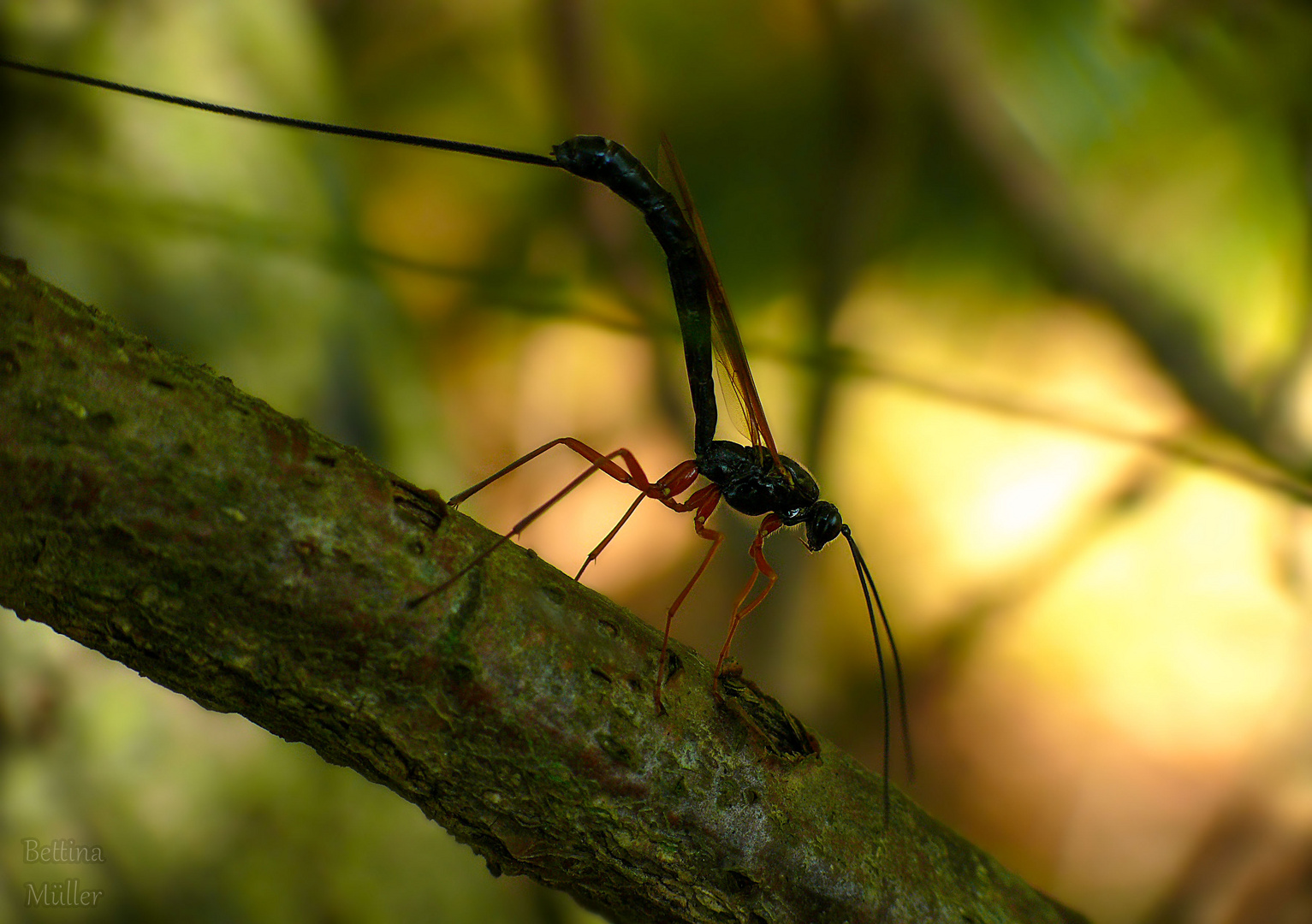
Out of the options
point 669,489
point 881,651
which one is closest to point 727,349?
point 669,489

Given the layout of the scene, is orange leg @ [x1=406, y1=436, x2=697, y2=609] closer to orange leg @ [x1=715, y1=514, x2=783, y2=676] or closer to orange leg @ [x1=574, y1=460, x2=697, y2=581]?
orange leg @ [x1=574, y1=460, x2=697, y2=581]

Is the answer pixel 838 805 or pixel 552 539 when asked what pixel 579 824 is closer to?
pixel 838 805

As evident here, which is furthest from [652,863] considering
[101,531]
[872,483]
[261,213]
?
[261,213]

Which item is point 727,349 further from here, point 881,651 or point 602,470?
point 881,651

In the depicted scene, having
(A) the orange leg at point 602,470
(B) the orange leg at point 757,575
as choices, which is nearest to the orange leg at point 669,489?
(A) the orange leg at point 602,470

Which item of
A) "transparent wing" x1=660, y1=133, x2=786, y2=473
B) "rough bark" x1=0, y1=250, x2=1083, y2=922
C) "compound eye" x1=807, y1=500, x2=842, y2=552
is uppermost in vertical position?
"transparent wing" x1=660, y1=133, x2=786, y2=473

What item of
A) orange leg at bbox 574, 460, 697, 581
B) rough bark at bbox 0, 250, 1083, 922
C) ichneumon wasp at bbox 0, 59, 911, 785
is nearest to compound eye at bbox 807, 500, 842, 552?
ichneumon wasp at bbox 0, 59, 911, 785
